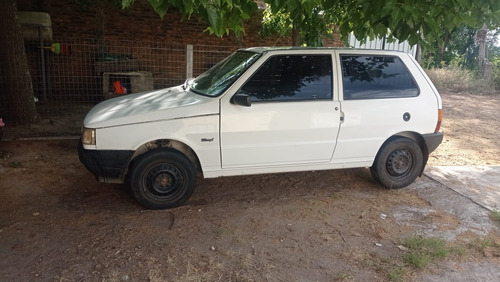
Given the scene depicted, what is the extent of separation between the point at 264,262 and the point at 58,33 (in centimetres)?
972

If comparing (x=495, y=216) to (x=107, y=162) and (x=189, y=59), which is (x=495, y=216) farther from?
(x=189, y=59)

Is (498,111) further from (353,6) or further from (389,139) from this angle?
(353,6)

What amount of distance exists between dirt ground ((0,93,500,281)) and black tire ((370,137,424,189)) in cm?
16

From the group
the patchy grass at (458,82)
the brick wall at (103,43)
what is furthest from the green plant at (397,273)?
the patchy grass at (458,82)

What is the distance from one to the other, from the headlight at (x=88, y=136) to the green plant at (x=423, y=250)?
129 inches

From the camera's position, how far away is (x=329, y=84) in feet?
16.4

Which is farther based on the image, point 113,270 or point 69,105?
point 69,105

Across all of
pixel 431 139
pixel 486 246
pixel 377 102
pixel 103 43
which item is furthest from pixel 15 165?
pixel 486 246

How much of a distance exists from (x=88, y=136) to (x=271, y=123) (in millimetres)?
1960

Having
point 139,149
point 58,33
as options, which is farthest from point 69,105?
point 139,149

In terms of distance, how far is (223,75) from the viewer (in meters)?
5.08

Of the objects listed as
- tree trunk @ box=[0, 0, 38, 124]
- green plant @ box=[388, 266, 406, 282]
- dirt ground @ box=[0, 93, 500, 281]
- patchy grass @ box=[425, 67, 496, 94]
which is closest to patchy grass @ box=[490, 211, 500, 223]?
dirt ground @ box=[0, 93, 500, 281]

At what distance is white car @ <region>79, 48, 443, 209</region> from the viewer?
4398mm

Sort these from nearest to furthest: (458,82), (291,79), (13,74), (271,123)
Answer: (271,123) < (291,79) < (13,74) < (458,82)
